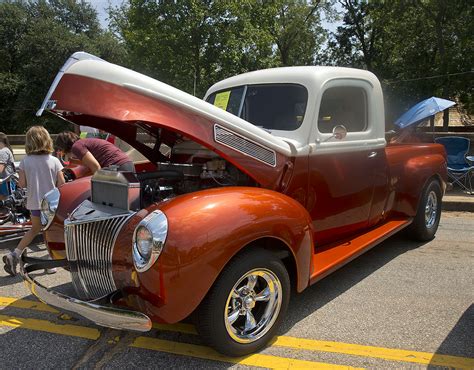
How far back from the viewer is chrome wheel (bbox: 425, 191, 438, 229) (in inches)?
205

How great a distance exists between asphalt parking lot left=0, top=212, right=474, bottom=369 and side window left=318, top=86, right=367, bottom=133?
4.92 ft

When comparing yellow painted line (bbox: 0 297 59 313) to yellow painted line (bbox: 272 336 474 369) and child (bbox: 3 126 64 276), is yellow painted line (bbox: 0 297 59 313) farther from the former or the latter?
yellow painted line (bbox: 272 336 474 369)

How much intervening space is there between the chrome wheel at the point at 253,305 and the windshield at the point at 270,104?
4.64ft

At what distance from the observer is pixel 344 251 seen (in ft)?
12.0

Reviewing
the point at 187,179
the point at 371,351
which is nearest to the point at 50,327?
the point at 187,179

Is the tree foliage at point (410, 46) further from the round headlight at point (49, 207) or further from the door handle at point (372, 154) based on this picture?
the round headlight at point (49, 207)

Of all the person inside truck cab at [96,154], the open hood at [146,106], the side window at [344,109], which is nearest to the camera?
the open hood at [146,106]

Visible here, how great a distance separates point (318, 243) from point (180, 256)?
70.0 inches

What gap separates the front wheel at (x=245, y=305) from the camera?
2.51m

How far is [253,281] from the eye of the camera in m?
2.73

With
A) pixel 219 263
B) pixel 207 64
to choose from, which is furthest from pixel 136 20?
pixel 219 263

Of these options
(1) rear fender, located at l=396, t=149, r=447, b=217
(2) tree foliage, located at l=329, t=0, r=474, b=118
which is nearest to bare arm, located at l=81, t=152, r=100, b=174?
(1) rear fender, located at l=396, t=149, r=447, b=217

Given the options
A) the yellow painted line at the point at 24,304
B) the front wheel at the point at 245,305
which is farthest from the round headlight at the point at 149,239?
the yellow painted line at the point at 24,304

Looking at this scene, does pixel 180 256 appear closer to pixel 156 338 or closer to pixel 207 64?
pixel 156 338
